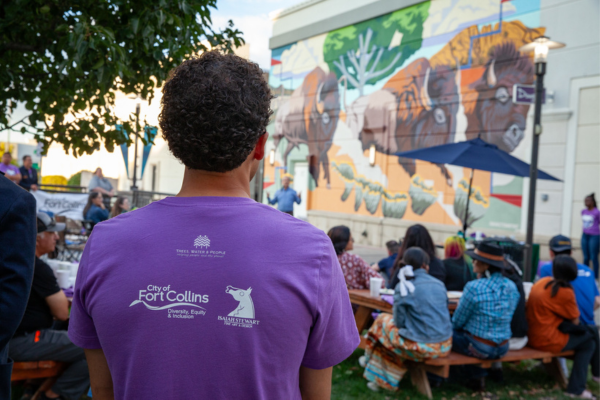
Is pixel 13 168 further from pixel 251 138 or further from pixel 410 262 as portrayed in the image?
pixel 251 138

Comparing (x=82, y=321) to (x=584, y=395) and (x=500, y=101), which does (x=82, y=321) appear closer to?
(x=584, y=395)

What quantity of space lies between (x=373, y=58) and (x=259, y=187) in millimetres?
9128

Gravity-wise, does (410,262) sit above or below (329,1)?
below

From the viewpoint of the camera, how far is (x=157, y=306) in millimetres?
1257

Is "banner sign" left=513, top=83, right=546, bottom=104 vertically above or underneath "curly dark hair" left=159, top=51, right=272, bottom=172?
above

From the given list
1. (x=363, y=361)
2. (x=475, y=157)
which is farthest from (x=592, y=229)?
(x=363, y=361)

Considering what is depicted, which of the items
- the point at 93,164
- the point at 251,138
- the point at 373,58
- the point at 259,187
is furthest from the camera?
the point at 93,164

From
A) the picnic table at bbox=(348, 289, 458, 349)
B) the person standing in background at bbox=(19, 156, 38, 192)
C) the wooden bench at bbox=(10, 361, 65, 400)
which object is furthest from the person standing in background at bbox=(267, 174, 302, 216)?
the wooden bench at bbox=(10, 361, 65, 400)

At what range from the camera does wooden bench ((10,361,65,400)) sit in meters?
4.18

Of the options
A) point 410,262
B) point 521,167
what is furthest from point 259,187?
point 410,262

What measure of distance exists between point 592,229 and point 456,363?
841cm

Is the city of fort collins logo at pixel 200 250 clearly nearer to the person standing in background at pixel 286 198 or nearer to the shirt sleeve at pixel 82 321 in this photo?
the shirt sleeve at pixel 82 321

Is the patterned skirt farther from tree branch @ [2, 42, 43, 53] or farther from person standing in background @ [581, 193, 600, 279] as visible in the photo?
person standing in background @ [581, 193, 600, 279]

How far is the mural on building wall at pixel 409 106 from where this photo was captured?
1420cm
